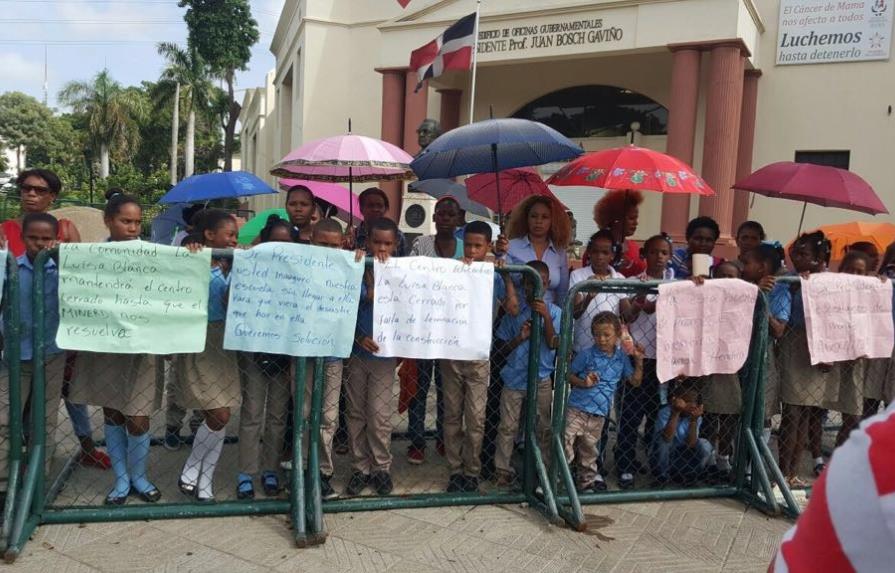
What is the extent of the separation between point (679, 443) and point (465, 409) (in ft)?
5.00

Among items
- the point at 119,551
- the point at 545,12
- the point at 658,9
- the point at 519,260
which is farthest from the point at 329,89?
the point at 119,551

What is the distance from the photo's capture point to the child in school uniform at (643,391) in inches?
184

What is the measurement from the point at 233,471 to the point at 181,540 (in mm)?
1071

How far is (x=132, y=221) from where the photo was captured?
4105mm

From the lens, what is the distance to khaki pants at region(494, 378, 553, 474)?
175 inches

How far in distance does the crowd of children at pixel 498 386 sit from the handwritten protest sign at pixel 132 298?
158 millimetres

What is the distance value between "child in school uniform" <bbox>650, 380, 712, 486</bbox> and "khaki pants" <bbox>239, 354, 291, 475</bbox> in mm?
2443

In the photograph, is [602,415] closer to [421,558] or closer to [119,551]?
[421,558]

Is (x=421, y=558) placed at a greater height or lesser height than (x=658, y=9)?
lesser

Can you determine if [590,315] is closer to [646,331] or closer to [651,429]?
[646,331]

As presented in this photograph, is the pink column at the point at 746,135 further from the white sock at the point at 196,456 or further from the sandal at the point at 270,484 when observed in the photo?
the white sock at the point at 196,456

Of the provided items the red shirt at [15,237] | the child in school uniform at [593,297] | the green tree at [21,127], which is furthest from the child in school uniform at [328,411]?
the green tree at [21,127]

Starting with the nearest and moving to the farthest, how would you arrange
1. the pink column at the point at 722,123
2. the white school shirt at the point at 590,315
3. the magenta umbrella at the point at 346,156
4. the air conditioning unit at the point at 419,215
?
the white school shirt at the point at 590,315 < the magenta umbrella at the point at 346,156 < the air conditioning unit at the point at 419,215 < the pink column at the point at 722,123

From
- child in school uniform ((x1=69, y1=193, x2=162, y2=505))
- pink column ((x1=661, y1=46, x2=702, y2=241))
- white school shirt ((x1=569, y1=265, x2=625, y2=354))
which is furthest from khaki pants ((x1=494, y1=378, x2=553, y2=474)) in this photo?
pink column ((x1=661, y1=46, x2=702, y2=241))
